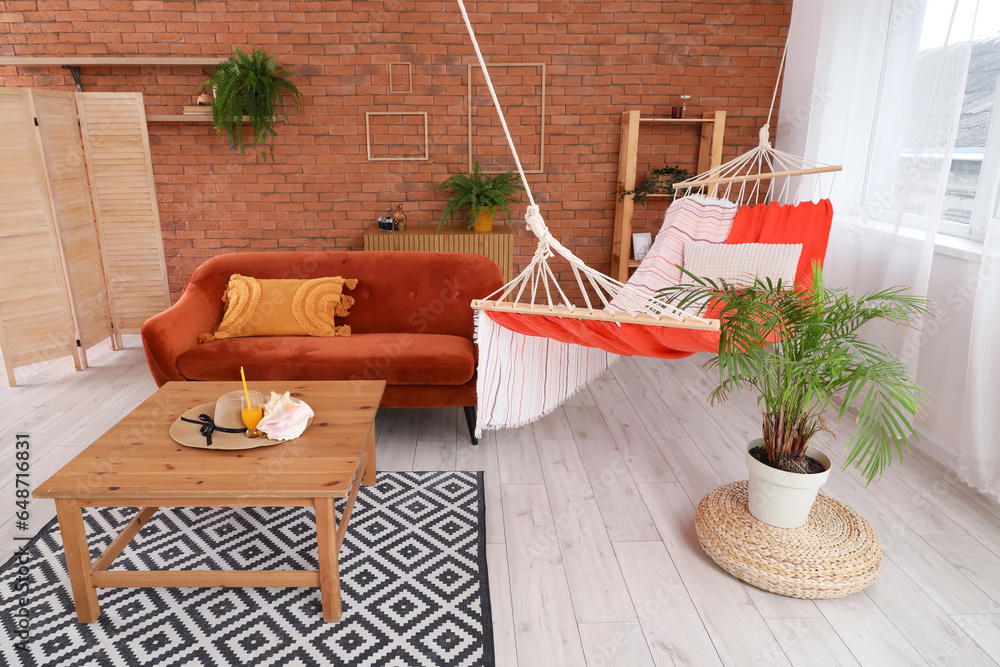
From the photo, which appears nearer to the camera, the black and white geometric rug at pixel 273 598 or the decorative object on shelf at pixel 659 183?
the black and white geometric rug at pixel 273 598

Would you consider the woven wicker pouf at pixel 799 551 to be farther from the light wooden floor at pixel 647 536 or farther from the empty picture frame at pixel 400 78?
the empty picture frame at pixel 400 78

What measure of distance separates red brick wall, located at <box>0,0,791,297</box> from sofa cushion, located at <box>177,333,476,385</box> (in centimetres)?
185

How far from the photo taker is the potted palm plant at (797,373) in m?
1.64

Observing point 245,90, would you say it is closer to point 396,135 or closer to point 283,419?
point 396,135

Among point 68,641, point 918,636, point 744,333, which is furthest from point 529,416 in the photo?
point 68,641

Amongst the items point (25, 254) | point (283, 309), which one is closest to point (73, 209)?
point (25, 254)

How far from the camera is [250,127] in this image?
4.16m

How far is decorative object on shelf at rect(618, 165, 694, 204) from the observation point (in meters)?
4.13

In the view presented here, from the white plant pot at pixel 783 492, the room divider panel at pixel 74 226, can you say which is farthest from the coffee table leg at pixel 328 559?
the room divider panel at pixel 74 226

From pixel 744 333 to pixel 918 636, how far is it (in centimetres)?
88

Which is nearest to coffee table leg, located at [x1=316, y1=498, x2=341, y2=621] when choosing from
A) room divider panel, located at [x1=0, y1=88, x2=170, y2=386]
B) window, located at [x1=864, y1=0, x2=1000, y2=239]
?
window, located at [x1=864, y1=0, x2=1000, y2=239]

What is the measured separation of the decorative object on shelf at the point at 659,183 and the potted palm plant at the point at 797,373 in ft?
7.68

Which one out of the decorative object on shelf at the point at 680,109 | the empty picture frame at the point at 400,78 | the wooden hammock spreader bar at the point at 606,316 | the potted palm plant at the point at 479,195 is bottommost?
the wooden hammock spreader bar at the point at 606,316

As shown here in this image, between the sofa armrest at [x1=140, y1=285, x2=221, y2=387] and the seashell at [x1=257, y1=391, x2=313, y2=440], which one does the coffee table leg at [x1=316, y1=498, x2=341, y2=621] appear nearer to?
the seashell at [x1=257, y1=391, x2=313, y2=440]
